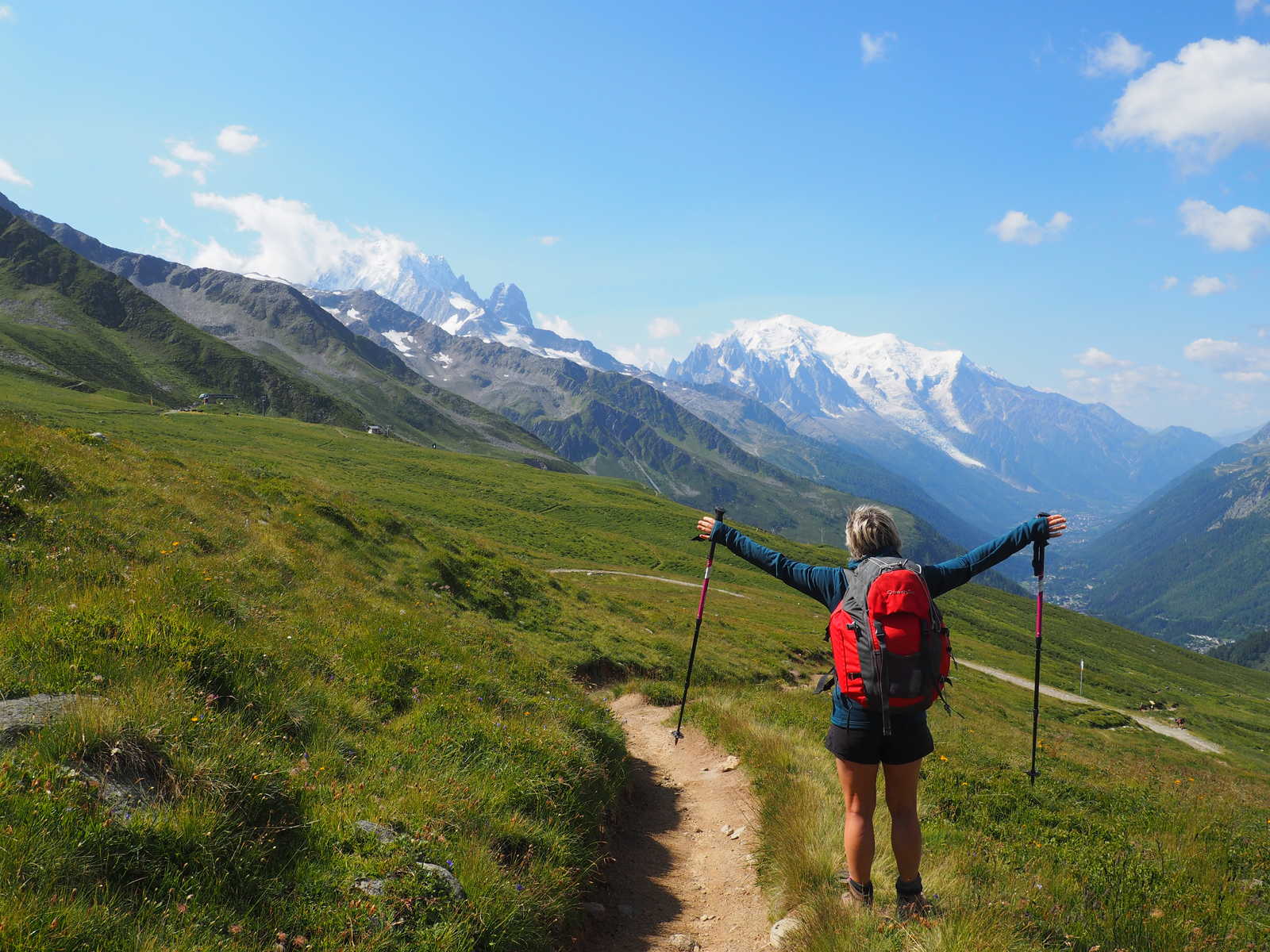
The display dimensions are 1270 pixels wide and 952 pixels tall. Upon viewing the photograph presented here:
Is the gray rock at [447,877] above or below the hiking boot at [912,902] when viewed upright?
below

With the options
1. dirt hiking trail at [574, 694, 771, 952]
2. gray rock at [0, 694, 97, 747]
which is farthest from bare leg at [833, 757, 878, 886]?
gray rock at [0, 694, 97, 747]

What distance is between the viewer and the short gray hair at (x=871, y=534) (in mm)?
6559

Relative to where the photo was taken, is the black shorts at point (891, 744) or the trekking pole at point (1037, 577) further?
the trekking pole at point (1037, 577)

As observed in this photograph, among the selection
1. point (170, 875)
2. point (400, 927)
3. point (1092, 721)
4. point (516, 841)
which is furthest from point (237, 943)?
point (1092, 721)

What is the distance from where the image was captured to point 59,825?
161 inches

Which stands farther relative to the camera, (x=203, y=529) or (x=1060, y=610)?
(x=1060, y=610)

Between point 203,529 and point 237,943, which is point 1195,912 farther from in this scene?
A: point 203,529

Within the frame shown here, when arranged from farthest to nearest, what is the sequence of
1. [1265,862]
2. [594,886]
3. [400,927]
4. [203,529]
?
[203,529]
[1265,862]
[594,886]
[400,927]

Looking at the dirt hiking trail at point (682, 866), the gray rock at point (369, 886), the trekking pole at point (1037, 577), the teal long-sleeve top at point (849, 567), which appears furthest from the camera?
the trekking pole at point (1037, 577)

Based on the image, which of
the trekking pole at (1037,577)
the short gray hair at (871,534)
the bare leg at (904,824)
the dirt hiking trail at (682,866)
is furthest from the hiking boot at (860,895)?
the trekking pole at (1037,577)

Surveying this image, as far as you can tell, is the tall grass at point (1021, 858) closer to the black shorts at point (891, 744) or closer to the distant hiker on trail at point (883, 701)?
the distant hiker on trail at point (883, 701)

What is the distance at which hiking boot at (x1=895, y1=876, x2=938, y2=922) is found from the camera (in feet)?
19.9

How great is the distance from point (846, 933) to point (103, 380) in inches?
9611

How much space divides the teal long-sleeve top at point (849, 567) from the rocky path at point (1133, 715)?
74.5 meters
